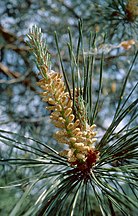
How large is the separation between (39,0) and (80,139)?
5.81ft

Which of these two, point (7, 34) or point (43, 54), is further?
point (7, 34)

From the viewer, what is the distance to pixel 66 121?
498mm

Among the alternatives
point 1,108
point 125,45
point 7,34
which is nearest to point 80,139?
point 125,45

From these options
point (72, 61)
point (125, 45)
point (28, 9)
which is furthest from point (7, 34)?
point (72, 61)

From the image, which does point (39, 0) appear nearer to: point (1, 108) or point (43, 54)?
point (1, 108)

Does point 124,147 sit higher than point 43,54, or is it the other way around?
point 43,54

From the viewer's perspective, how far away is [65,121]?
1.63 ft

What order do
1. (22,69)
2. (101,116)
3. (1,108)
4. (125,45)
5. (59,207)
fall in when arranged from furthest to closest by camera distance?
(22,69)
(101,116)
(1,108)
(125,45)
(59,207)

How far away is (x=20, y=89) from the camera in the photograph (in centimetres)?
218

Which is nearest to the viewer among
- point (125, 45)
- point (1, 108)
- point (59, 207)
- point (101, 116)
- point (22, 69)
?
point (59, 207)

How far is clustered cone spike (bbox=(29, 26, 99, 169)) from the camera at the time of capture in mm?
496

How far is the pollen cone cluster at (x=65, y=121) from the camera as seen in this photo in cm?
50

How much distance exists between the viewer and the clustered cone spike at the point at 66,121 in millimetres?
496

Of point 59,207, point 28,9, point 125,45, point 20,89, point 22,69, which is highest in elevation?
point 28,9
